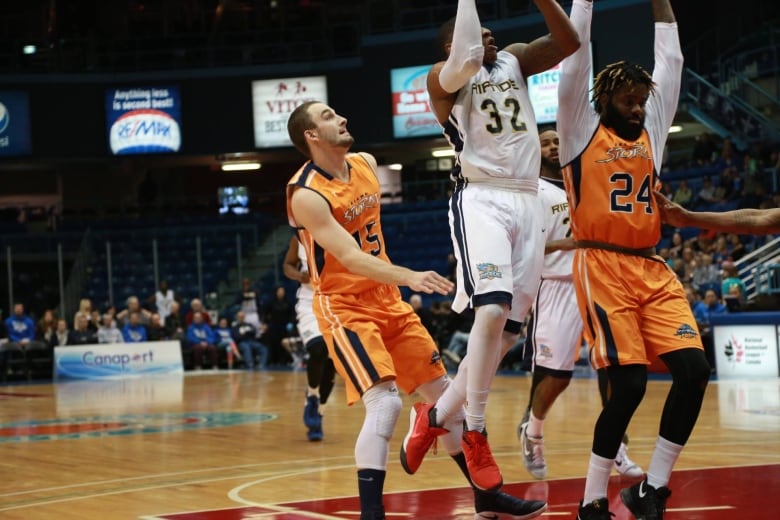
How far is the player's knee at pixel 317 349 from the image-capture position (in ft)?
32.4

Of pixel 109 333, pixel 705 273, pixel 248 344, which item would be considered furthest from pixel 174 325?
pixel 705 273

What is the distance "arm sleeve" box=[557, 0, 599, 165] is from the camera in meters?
5.58

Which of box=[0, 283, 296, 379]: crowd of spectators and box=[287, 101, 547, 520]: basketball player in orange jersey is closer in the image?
box=[287, 101, 547, 520]: basketball player in orange jersey

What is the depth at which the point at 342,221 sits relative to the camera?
585cm

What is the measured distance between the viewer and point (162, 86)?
31.8 m

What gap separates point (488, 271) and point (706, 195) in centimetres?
1672

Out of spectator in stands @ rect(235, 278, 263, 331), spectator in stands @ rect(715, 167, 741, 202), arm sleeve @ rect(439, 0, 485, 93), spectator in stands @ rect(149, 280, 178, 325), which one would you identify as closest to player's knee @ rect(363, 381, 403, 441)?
arm sleeve @ rect(439, 0, 485, 93)

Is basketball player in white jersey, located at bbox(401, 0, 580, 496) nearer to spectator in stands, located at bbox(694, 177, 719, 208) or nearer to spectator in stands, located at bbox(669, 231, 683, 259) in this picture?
spectator in stands, located at bbox(669, 231, 683, 259)

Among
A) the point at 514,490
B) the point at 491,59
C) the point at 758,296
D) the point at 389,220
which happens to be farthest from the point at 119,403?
the point at 389,220

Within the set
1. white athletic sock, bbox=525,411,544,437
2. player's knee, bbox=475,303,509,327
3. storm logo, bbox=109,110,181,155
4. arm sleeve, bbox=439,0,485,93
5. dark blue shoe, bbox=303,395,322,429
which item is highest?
storm logo, bbox=109,110,181,155

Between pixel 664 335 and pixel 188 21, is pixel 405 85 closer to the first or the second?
pixel 188 21

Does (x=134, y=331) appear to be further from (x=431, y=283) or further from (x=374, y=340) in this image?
(x=431, y=283)

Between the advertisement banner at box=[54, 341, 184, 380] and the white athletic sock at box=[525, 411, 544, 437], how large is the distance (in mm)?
16004

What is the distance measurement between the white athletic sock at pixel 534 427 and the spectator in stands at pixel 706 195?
1464cm
